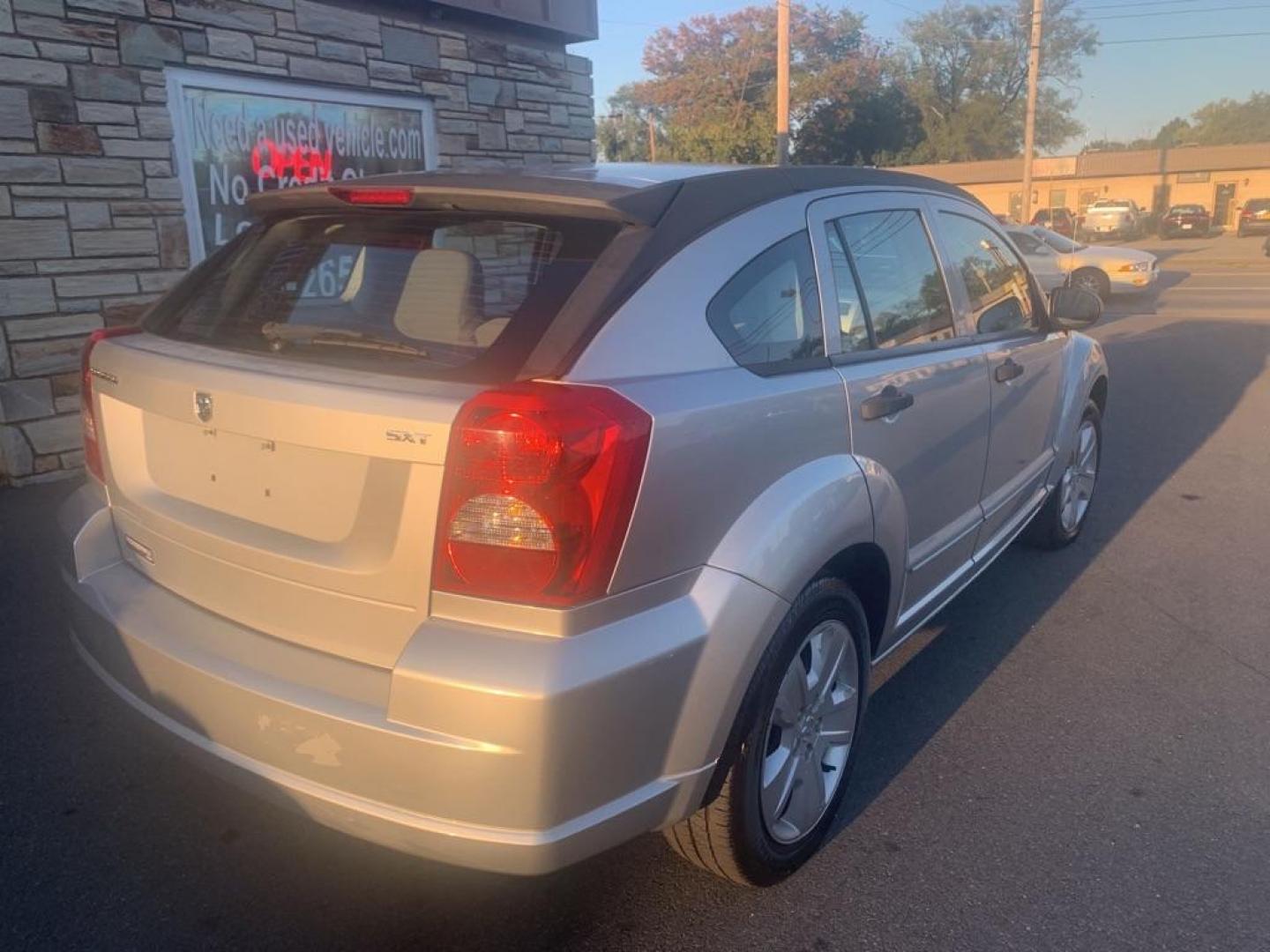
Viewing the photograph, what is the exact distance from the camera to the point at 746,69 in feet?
129

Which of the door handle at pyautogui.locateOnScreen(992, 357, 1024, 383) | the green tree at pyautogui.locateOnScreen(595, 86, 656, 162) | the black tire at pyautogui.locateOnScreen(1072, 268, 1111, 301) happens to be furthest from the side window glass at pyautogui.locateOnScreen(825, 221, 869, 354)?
the green tree at pyautogui.locateOnScreen(595, 86, 656, 162)

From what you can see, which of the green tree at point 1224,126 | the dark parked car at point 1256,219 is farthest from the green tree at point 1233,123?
the dark parked car at point 1256,219

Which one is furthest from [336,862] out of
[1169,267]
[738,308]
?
[1169,267]

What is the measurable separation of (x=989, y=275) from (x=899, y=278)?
0.94 metres

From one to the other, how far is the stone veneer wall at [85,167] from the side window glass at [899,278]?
272 centimetres

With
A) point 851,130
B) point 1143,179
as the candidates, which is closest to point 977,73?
point 1143,179

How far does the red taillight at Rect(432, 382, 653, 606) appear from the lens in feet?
6.40

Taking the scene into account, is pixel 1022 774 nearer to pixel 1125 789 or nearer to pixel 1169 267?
pixel 1125 789

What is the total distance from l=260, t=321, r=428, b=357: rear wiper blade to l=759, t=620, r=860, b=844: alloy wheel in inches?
46.3

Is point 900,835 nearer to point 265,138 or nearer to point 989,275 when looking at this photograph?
point 989,275

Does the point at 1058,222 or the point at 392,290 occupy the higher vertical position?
the point at 392,290

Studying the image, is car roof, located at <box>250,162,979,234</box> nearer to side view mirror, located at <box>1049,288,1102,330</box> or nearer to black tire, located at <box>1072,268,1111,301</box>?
side view mirror, located at <box>1049,288,1102,330</box>

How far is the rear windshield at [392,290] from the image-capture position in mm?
2205

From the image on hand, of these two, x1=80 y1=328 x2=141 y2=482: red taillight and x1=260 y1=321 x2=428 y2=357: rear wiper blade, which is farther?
x1=80 y1=328 x2=141 y2=482: red taillight
